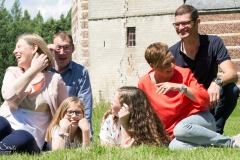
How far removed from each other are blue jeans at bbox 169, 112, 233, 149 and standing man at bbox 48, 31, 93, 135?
1.52 meters

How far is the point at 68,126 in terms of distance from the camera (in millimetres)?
6965

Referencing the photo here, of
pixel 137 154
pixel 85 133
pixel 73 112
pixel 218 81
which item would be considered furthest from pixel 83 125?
pixel 218 81

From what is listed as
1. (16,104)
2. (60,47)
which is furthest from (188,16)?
(16,104)

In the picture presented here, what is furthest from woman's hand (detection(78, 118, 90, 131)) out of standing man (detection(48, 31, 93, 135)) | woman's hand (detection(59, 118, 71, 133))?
standing man (detection(48, 31, 93, 135))

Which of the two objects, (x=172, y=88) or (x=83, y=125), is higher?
(x=172, y=88)

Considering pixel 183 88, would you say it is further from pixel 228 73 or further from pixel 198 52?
pixel 198 52

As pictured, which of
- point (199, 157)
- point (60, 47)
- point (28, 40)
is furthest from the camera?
point (60, 47)

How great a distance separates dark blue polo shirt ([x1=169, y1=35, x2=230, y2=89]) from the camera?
745 cm

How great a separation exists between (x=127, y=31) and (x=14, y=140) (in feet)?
78.3

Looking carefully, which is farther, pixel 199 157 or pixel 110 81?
pixel 110 81

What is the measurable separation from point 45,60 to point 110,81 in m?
23.0

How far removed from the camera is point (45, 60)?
6.80m

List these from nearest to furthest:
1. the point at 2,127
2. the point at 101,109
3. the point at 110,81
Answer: the point at 2,127
the point at 101,109
the point at 110,81

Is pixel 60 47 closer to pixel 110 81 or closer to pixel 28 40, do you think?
pixel 28 40
